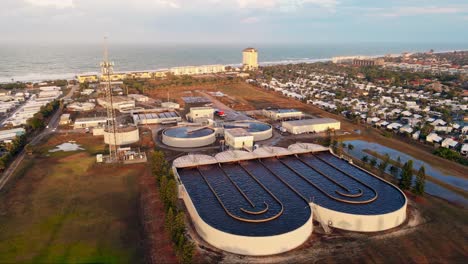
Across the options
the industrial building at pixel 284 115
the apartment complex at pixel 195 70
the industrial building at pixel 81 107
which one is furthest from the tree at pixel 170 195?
the apartment complex at pixel 195 70

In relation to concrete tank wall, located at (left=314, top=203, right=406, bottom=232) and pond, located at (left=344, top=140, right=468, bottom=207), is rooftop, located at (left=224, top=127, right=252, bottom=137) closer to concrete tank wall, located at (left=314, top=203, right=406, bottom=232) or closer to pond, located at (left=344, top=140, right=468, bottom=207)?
pond, located at (left=344, top=140, right=468, bottom=207)

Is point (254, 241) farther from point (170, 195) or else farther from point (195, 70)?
point (195, 70)

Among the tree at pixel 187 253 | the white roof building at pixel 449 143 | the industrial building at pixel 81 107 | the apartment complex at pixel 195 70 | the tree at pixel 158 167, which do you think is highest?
the apartment complex at pixel 195 70

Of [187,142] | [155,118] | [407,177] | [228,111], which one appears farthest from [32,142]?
[407,177]

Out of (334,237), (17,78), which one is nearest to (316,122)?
(334,237)

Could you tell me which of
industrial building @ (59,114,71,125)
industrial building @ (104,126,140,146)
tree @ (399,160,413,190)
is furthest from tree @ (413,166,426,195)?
industrial building @ (59,114,71,125)

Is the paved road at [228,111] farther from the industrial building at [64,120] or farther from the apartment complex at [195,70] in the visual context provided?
the apartment complex at [195,70]
